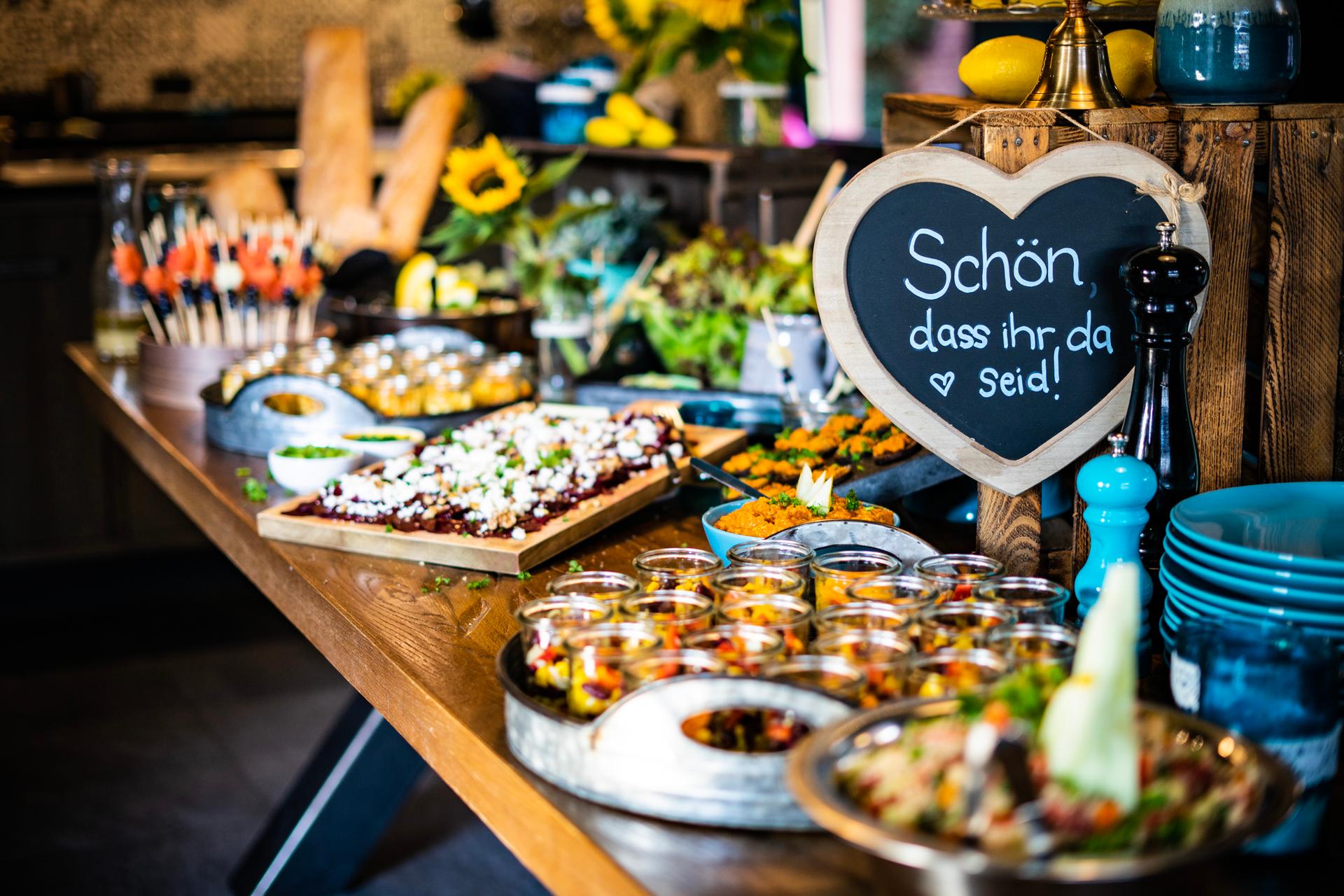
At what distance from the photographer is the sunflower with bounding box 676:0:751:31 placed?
3367 mm

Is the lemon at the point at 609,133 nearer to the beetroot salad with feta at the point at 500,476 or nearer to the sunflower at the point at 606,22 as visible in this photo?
the sunflower at the point at 606,22

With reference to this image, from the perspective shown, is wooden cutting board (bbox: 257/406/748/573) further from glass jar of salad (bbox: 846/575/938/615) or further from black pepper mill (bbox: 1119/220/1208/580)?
black pepper mill (bbox: 1119/220/1208/580)

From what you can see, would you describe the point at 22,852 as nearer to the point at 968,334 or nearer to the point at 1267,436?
the point at 968,334

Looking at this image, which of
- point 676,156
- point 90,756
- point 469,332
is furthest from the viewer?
point 90,756

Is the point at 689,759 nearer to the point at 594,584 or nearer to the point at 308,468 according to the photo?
the point at 594,584

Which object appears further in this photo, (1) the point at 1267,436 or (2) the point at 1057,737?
(1) the point at 1267,436

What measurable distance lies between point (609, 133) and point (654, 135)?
0.14 metres

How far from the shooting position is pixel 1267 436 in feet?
5.14

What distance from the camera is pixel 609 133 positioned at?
12.4 ft

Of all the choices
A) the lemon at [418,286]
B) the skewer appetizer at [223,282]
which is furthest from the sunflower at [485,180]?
the skewer appetizer at [223,282]

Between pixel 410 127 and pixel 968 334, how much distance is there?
2.58m

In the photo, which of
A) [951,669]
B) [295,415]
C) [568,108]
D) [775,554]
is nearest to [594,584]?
[775,554]

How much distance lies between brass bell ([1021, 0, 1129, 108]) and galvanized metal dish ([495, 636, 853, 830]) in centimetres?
80

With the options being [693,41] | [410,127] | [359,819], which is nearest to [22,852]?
[359,819]
